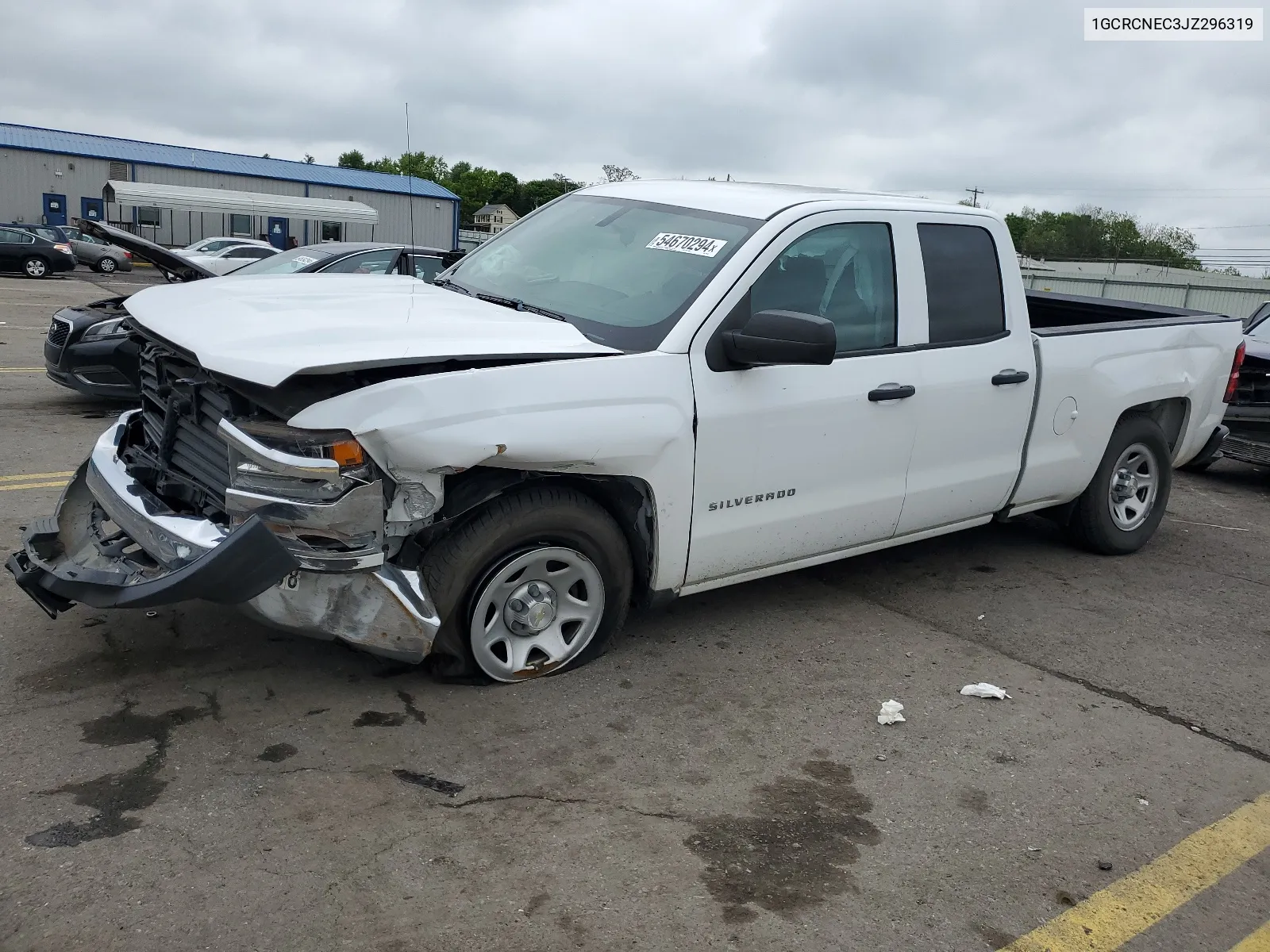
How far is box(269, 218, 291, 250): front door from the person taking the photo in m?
47.3

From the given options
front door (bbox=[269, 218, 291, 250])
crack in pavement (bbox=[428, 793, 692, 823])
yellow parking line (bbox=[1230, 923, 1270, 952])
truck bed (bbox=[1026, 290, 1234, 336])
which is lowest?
yellow parking line (bbox=[1230, 923, 1270, 952])

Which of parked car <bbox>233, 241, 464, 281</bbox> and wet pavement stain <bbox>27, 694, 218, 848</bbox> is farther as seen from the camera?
parked car <bbox>233, 241, 464, 281</bbox>

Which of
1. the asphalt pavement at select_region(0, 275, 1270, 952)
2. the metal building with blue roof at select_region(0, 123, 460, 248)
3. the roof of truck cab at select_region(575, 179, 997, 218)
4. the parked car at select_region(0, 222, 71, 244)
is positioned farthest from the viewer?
the metal building with blue roof at select_region(0, 123, 460, 248)

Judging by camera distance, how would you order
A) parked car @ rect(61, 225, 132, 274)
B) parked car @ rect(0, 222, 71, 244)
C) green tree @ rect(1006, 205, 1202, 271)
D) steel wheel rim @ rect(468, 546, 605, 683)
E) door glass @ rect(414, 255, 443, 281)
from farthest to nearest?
green tree @ rect(1006, 205, 1202, 271)
parked car @ rect(61, 225, 132, 274)
parked car @ rect(0, 222, 71, 244)
door glass @ rect(414, 255, 443, 281)
steel wheel rim @ rect(468, 546, 605, 683)

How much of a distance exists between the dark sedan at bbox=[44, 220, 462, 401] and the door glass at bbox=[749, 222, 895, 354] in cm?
196

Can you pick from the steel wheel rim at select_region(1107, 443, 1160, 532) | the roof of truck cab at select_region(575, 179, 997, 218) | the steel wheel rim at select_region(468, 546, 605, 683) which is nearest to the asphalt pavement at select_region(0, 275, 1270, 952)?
the steel wheel rim at select_region(468, 546, 605, 683)

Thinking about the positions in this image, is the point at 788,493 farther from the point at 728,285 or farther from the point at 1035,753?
the point at 1035,753

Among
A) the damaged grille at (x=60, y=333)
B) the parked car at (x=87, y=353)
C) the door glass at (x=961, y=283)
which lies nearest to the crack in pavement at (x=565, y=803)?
the door glass at (x=961, y=283)

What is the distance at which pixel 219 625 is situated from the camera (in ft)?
14.3

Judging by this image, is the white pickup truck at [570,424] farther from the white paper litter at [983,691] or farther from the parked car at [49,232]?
the parked car at [49,232]

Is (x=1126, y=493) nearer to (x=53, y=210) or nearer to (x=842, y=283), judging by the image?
(x=842, y=283)

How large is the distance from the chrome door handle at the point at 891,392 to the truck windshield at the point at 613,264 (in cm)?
88

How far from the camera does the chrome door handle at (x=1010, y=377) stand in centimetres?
511

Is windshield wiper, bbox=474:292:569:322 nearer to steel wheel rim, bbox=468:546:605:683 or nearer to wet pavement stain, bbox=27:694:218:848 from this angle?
steel wheel rim, bbox=468:546:605:683
